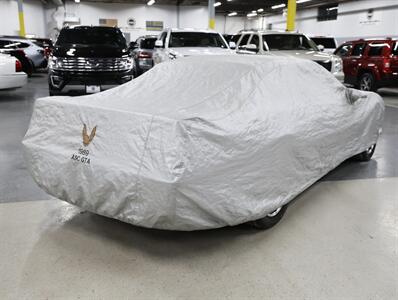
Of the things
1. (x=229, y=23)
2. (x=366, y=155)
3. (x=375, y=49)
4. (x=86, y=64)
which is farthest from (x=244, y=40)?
(x=229, y=23)

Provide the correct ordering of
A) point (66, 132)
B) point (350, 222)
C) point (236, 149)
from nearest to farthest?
point (236, 149) → point (66, 132) → point (350, 222)

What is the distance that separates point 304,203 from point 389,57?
833 centimetres

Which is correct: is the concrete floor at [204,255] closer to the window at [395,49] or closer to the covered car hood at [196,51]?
the covered car hood at [196,51]

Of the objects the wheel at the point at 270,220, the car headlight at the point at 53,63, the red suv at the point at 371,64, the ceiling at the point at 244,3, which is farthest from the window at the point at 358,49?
the ceiling at the point at 244,3

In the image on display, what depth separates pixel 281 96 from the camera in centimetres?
308

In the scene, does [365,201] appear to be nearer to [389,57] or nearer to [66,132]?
[66,132]

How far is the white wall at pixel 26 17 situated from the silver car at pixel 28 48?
11.0 metres

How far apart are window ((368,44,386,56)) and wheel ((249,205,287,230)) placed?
29.9 feet

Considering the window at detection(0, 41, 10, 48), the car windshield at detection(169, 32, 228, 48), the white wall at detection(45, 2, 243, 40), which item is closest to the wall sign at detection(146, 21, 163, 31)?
the white wall at detection(45, 2, 243, 40)

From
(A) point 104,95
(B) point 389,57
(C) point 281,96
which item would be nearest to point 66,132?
(A) point 104,95

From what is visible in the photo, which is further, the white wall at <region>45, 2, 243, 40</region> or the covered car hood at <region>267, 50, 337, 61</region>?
the white wall at <region>45, 2, 243, 40</region>

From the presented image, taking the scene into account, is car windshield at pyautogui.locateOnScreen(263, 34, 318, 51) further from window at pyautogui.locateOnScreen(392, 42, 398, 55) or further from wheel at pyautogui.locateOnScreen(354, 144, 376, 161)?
wheel at pyautogui.locateOnScreen(354, 144, 376, 161)

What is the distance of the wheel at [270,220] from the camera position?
2.94 metres

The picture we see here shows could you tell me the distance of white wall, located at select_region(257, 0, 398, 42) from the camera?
860 inches
